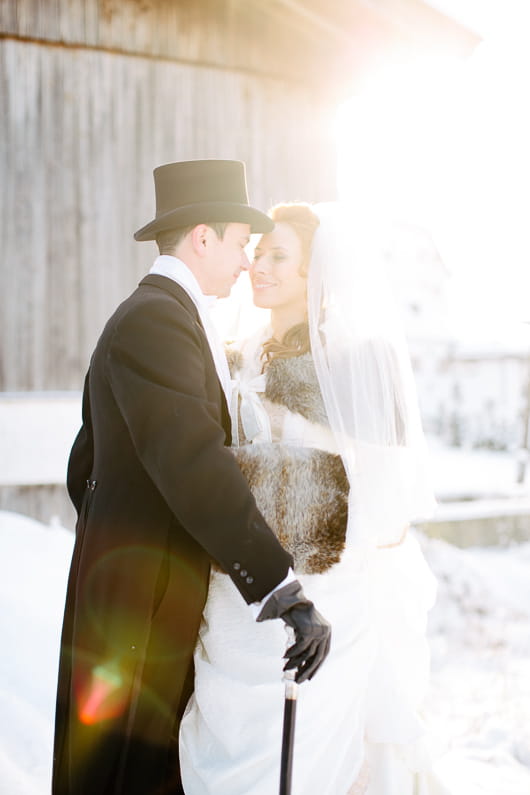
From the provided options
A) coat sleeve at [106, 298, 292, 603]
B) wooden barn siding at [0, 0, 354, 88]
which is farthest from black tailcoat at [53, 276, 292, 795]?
wooden barn siding at [0, 0, 354, 88]

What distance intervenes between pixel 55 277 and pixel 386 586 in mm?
3993

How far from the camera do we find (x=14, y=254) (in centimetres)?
528

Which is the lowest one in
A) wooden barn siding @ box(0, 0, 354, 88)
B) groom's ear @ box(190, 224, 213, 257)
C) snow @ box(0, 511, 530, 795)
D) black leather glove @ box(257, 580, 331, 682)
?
snow @ box(0, 511, 530, 795)

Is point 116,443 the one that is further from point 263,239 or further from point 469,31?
point 469,31

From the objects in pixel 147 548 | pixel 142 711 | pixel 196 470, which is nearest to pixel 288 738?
pixel 142 711

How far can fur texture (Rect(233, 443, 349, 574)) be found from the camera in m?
2.12

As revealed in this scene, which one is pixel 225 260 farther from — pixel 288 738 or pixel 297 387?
pixel 288 738

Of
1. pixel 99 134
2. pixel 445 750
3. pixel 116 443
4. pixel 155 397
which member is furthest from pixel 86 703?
pixel 99 134

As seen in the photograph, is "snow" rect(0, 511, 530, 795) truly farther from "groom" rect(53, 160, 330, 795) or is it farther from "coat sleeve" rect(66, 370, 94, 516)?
"coat sleeve" rect(66, 370, 94, 516)

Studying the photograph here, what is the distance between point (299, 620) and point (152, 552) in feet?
1.60

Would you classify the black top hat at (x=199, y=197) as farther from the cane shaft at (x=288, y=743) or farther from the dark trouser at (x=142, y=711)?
the cane shaft at (x=288, y=743)

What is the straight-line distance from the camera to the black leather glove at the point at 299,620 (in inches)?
68.1

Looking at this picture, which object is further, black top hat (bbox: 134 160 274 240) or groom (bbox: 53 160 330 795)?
black top hat (bbox: 134 160 274 240)

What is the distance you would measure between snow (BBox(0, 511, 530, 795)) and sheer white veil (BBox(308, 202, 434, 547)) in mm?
1093
